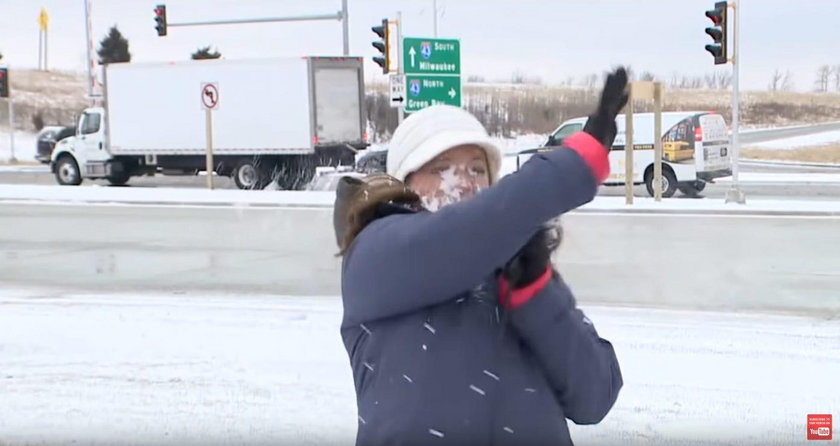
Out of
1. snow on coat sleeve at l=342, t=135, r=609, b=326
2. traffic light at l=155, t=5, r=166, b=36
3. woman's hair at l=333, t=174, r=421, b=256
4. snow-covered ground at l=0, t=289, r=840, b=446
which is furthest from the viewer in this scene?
traffic light at l=155, t=5, r=166, b=36

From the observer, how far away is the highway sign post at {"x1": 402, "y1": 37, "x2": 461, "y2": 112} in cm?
1867

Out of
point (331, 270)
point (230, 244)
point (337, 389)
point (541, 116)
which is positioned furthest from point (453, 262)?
point (541, 116)

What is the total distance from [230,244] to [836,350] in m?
8.51

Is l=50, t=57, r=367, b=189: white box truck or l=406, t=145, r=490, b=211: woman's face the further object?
l=50, t=57, r=367, b=189: white box truck

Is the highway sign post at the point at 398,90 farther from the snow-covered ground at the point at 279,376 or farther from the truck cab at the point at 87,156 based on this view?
the truck cab at the point at 87,156

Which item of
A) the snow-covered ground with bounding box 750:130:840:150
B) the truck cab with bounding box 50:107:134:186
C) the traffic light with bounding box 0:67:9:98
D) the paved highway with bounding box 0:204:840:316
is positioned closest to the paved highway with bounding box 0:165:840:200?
the truck cab with bounding box 50:107:134:186

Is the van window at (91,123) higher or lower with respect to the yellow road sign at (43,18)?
lower

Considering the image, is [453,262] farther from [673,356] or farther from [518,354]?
[673,356]

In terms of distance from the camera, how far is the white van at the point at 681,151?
19.0 metres

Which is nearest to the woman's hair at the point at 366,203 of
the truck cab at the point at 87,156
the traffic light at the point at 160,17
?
the truck cab at the point at 87,156

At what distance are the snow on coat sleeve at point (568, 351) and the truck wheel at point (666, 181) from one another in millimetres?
18219

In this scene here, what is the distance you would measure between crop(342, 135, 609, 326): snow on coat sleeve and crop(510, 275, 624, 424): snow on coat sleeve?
14 cm

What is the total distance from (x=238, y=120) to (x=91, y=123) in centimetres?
517

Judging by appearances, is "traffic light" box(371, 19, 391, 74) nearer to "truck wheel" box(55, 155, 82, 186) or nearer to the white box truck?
the white box truck
